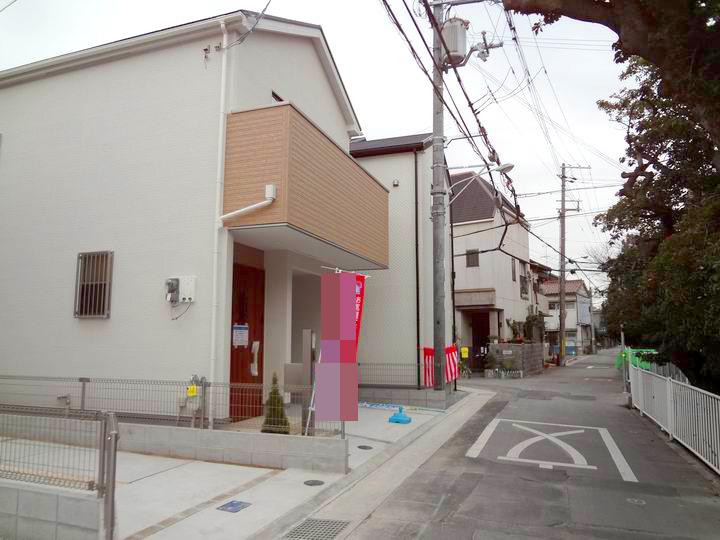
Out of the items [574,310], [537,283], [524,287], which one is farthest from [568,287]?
[524,287]

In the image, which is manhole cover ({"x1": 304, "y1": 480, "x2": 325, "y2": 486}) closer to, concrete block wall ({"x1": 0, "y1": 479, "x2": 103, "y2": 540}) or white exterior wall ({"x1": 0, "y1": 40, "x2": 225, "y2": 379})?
concrete block wall ({"x1": 0, "y1": 479, "x2": 103, "y2": 540})

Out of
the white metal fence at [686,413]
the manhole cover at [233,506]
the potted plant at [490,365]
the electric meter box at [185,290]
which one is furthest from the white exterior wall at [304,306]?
the potted plant at [490,365]

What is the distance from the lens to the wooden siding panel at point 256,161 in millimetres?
7891

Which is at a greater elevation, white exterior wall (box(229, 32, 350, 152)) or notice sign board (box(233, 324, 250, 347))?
white exterior wall (box(229, 32, 350, 152))

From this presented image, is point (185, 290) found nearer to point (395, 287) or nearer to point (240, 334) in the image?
point (240, 334)

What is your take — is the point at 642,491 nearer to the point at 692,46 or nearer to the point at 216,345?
the point at 692,46

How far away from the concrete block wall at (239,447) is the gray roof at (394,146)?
921 cm

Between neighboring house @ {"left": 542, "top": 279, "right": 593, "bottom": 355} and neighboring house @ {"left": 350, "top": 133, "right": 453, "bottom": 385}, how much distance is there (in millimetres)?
34500

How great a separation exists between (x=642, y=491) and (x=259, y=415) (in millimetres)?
5076

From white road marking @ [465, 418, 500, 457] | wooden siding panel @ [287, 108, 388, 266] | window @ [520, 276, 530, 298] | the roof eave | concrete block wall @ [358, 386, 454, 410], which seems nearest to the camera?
white road marking @ [465, 418, 500, 457]

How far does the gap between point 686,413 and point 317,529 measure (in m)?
6.65

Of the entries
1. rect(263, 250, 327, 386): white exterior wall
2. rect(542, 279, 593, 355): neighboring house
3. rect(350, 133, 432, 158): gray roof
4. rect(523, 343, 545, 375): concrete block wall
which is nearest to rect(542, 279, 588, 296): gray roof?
rect(542, 279, 593, 355): neighboring house

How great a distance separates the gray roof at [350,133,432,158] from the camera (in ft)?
45.6

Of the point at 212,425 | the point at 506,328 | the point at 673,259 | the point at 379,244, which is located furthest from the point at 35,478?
the point at 506,328
